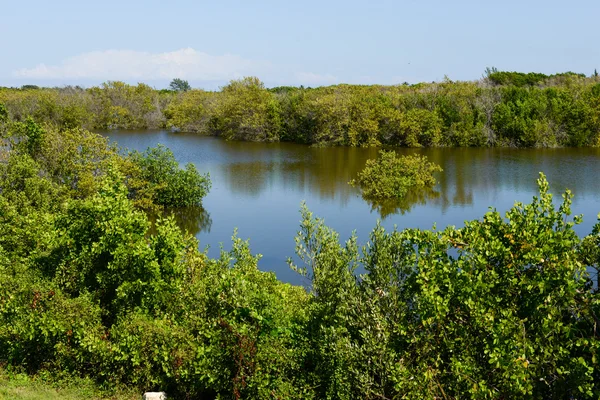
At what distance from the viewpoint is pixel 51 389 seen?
13227 millimetres

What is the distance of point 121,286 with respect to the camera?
1361 centimetres

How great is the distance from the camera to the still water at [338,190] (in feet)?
102

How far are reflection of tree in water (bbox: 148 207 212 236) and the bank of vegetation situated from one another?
15.2 metres

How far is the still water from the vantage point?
102 feet

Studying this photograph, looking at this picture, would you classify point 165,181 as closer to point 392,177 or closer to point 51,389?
point 392,177

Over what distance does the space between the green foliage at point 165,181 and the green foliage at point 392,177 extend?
11.8 meters

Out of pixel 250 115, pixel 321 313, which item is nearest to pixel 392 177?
pixel 321 313

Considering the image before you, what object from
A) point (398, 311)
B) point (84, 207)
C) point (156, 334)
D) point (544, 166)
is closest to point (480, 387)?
point (398, 311)

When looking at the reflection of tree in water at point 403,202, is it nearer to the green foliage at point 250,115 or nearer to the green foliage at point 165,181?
the green foliage at point 165,181

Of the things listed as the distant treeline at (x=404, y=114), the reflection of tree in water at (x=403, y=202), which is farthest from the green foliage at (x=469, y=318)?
the distant treeline at (x=404, y=114)

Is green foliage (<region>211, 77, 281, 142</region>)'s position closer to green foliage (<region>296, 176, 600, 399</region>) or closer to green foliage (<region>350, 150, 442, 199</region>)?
green foliage (<region>350, 150, 442, 199</region>)

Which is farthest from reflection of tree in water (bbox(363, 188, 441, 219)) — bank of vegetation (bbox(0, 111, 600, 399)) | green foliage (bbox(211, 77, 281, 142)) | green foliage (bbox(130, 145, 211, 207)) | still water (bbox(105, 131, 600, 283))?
green foliage (bbox(211, 77, 281, 142))

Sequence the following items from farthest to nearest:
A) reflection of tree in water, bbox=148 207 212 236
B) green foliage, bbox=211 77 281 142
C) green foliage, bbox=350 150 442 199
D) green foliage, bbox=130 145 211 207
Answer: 1. green foliage, bbox=211 77 281 142
2. green foliage, bbox=350 150 442 199
3. green foliage, bbox=130 145 211 207
4. reflection of tree in water, bbox=148 207 212 236

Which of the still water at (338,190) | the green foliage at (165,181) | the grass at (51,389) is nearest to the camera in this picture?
the grass at (51,389)
